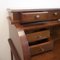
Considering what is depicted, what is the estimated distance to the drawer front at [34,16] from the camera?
0.84m

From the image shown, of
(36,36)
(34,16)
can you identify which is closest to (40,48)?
(36,36)

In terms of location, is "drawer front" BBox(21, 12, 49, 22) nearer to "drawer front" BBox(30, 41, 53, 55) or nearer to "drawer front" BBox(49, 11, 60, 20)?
"drawer front" BBox(49, 11, 60, 20)

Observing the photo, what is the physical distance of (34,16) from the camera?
0.86m

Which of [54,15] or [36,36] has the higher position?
[54,15]

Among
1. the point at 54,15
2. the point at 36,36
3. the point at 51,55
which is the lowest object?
the point at 51,55

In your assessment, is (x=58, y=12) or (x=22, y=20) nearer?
(x=22, y=20)

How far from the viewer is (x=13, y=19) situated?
33.5 inches

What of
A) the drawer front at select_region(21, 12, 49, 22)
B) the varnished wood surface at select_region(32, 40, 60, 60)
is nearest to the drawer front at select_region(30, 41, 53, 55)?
the varnished wood surface at select_region(32, 40, 60, 60)

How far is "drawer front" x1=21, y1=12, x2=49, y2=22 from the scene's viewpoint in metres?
0.84

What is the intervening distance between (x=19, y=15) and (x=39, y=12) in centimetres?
16

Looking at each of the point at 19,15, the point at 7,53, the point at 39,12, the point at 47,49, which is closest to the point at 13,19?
the point at 19,15

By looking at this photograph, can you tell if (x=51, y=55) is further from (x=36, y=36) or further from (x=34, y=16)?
(x=34, y=16)
